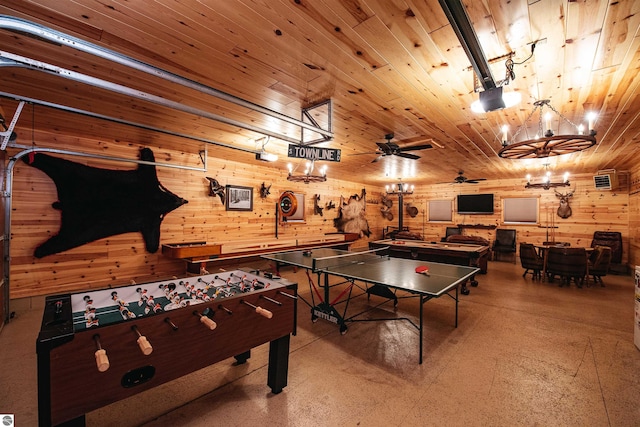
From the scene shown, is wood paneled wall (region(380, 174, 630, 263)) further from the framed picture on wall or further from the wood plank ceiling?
the framed picture on wall

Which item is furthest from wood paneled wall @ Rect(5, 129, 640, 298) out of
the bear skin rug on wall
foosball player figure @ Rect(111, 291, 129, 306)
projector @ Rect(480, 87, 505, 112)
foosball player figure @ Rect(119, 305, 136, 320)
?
projector @ Rect(480, 87, 505, 112)

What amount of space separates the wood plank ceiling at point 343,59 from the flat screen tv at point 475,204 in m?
5.55

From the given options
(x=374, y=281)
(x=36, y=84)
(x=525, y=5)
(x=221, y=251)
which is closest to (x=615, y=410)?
(x=374, y=281)

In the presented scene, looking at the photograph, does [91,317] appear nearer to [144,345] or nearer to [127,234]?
[144,345]

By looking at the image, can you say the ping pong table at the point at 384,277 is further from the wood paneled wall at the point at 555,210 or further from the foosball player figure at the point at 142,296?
the wood paneled wall at the point at 555,210

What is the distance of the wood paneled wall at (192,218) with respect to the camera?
13.7ft

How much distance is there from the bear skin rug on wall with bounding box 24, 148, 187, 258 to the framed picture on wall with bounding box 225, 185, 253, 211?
1056 millimetres

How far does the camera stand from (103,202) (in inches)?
187

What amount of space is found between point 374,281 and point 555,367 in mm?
1877

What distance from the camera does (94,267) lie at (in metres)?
4.66

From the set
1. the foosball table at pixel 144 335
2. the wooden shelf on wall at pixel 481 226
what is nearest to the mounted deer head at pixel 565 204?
the wooden shelf on wall at pixel 481 226

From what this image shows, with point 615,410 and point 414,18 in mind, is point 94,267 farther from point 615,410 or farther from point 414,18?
point 615,410

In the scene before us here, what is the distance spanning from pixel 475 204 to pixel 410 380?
880 cm

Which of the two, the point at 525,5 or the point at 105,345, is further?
the point at 525,5
